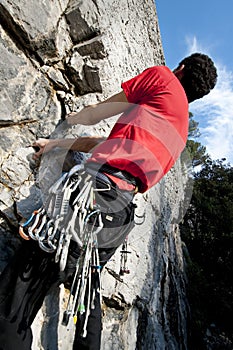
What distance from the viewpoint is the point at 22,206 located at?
171 centimetres

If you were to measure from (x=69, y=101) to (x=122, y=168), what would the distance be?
1.00m

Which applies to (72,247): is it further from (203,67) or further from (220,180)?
(220,180)

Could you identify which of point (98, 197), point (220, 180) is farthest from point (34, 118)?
point (220, 180)

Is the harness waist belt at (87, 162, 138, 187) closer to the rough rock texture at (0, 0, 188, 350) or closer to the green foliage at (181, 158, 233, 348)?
the rough rock texture at (0, 0, 188, 350)

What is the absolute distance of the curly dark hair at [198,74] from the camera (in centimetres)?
158

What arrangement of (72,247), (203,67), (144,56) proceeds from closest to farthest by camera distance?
(72,247)
(203,67)
(144,56)

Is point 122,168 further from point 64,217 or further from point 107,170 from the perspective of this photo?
point 64,217

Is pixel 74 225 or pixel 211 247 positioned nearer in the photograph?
pixel 74 225

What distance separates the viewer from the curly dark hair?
1.58 meters

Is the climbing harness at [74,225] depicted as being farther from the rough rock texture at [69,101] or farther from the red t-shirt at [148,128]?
the rough rock texture at [69,101]

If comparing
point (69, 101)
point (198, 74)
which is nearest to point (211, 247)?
point (69, 101)

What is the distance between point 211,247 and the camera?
7676 mm

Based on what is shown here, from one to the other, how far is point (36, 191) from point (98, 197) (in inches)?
22.7

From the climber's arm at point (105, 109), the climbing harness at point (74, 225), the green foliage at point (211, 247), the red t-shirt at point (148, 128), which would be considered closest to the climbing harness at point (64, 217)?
the climbing harness at point (74, 225)
